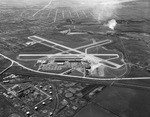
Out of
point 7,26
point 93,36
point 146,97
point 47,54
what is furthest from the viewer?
point 7,26

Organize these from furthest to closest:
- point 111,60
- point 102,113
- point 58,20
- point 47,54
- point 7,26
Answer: point 58,20 → point 7,26 → point 47,54 → point 111,60 → point 102,113

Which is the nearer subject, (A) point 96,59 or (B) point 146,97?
(B) point 146,97

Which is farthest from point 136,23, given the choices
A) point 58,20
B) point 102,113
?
point 102,113

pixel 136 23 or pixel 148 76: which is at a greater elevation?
pixel 136 23

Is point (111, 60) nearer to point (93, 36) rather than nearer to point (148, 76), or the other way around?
point (148, 76)

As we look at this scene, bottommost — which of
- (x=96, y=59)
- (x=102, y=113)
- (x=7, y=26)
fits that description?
(x=102, y=113)

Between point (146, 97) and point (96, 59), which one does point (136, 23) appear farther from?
point (146, 97)
